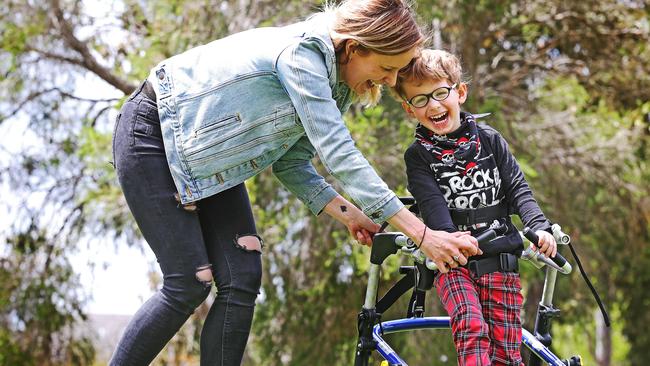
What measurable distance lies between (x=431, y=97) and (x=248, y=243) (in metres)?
0.81

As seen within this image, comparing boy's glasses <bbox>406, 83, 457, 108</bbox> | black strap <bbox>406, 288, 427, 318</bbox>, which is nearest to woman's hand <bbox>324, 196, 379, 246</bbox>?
black strap <bbox>406, 288, 427, 318</bbox>

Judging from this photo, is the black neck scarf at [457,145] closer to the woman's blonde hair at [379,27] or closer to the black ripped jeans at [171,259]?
the woman's blonde hair at [379,27]

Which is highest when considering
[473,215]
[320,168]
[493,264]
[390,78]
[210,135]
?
[210,135]

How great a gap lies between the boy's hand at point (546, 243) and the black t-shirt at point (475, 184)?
61mm

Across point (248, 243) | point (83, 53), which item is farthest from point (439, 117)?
point (83, 53)

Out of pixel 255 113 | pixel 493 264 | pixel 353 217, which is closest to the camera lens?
pixel 255 113

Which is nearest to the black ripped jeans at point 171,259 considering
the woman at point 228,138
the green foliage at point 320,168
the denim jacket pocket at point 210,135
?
the woman at point 228,138

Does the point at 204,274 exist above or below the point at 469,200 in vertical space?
above

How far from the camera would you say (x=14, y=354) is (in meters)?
8.97

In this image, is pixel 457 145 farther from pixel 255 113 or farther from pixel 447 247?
pixel 255 113

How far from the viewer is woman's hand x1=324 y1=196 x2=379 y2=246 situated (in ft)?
10.0

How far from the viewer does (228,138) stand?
2.66 meters

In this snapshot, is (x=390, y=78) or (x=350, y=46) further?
(x=390, y=78)

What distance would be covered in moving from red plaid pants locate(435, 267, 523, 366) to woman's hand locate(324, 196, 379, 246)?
28 cm
